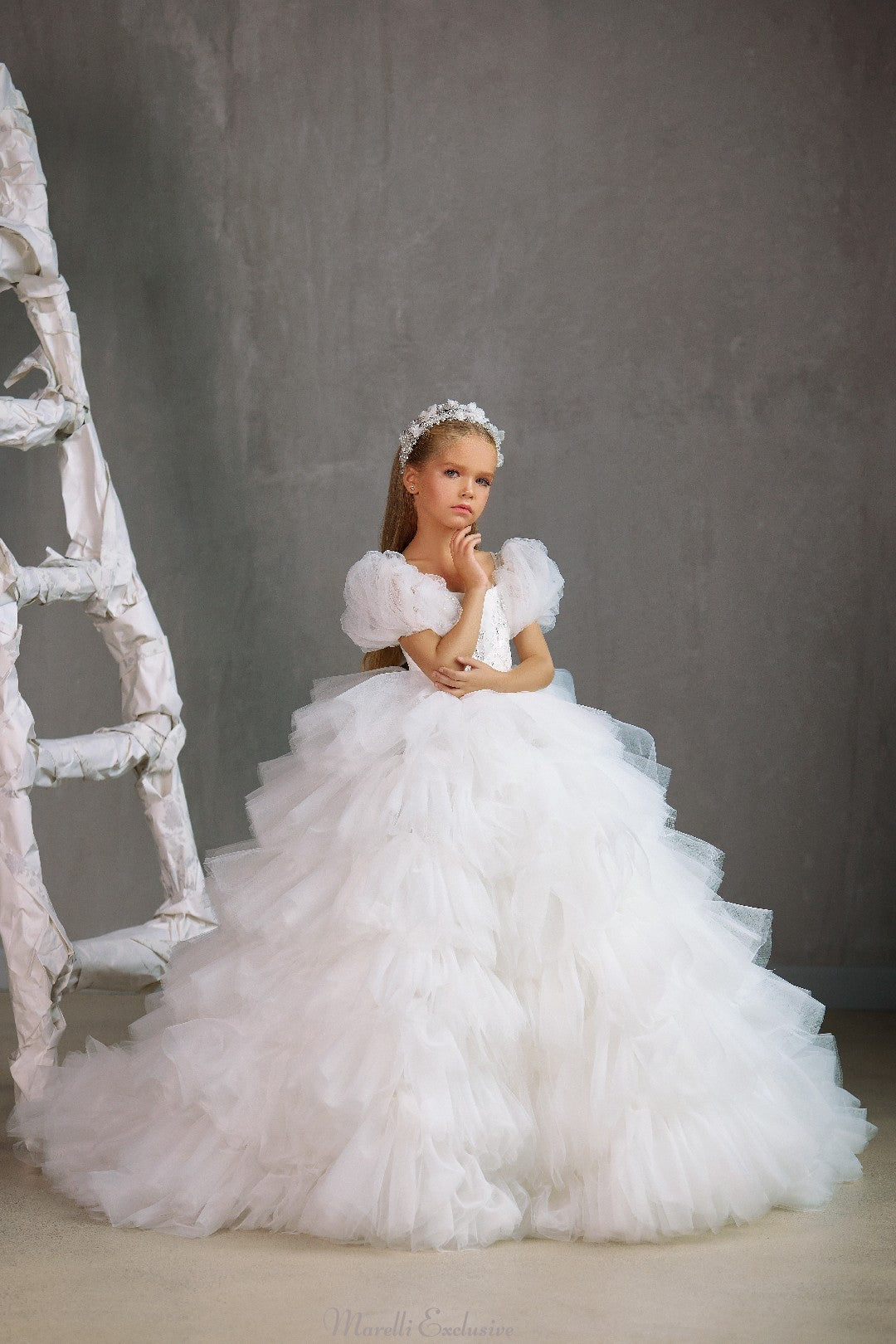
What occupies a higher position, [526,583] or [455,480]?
[455,480]

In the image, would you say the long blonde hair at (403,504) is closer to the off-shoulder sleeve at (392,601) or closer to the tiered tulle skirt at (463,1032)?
the off-shoulder sleeve at (392,601)

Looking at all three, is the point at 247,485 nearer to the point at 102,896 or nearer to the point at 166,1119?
the point at 102,896

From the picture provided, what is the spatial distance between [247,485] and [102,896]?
3.31 ft

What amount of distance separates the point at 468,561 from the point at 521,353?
3.84 feet

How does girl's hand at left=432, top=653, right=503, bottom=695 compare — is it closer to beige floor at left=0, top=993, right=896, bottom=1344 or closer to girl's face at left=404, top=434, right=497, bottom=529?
girl's face at left=404, top=434, right=497, bottom=529

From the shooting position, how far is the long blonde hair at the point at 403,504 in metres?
2.20

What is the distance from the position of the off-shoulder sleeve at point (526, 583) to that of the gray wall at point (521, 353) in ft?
2.95

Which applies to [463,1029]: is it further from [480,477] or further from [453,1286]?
[480,477]

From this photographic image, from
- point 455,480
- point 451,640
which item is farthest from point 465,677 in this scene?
point 455,480

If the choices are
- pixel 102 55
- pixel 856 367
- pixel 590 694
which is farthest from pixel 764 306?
pixel 102 55

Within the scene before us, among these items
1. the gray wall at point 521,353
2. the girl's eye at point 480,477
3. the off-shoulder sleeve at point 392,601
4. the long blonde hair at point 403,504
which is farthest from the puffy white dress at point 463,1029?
the gray wall at point 521,353

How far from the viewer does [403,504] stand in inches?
89.1

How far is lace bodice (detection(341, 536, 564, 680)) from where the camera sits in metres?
2.07

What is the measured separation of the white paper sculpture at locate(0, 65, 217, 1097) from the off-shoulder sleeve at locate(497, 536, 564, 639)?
70cm
